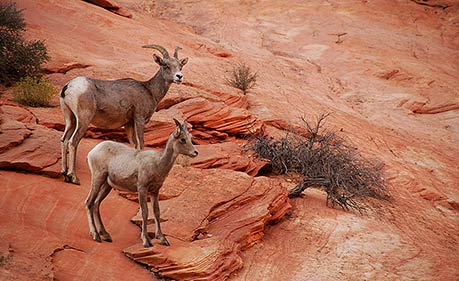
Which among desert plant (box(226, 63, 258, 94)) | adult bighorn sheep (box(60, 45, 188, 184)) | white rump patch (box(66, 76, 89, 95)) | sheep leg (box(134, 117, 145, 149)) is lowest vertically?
desert plant (box(226, 63, 258, 94))

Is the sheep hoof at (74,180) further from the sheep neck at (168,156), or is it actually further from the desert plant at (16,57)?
the desert plant at (16,57)

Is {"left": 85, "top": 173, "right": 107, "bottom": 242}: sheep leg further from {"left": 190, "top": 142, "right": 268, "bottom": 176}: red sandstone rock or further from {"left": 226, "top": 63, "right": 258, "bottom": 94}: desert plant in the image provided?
{"left": 226, "top": 63, "right": 258, "bottom": 94}: desert plant

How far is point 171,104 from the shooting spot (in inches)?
509

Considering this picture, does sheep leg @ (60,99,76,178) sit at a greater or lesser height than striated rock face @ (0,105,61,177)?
greater

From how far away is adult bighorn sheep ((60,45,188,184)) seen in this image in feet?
29.4

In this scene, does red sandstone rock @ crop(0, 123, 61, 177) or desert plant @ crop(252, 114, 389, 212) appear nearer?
red sandstone rock @ crop(0, 123, 61, 177)

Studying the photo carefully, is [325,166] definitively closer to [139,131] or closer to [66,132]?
[139,131]

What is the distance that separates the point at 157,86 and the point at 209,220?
2774 millimetres

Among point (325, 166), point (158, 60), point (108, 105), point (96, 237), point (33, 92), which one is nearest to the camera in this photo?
point (96, 237)

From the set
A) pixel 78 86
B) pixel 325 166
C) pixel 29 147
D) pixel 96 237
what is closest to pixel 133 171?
Answer: pixel 96 237

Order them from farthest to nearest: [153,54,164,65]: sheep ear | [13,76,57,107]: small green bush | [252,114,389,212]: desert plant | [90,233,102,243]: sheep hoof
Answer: [252,114,389,212]: desert plant < [13,76,57,107]: small green bush < [153,54,164,65]: sheep ear < [90,233,102,243]: sheep hoof

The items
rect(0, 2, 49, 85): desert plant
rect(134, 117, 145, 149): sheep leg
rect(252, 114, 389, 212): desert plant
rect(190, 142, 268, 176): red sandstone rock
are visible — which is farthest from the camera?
rect(0, 2, 49, 85): desert plant

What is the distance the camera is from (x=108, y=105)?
937 centimetres

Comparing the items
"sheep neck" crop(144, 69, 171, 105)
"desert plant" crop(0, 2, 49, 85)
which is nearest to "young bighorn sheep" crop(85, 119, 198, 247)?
"sheep neck" crop(144, 69, 171, 105)
